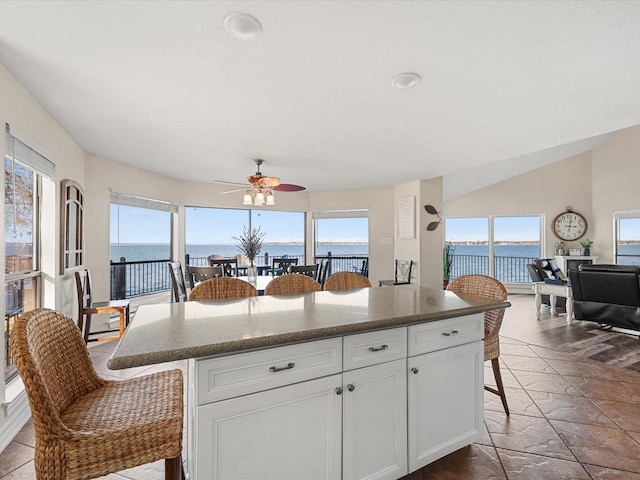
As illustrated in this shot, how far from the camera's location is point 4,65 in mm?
2092

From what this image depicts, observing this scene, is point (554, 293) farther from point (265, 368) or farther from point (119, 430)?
point (119, 430)

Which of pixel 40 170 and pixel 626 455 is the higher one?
pixel 40 170

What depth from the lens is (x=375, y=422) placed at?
1517 mm

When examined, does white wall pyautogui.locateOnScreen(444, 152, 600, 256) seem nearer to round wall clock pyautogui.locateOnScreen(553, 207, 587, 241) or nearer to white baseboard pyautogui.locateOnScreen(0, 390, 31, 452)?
round wall clock pyautogui.locateOnScreen(553, 207, 587, 241)

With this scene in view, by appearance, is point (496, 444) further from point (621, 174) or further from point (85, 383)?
point (621, 174)

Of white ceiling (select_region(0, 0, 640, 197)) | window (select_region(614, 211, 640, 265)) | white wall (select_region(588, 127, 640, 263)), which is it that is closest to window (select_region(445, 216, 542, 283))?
white wall (select_region(588, 127, 640, 263))

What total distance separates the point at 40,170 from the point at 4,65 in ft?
3.07

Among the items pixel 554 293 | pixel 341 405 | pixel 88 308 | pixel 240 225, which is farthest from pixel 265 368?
pixel 240 225

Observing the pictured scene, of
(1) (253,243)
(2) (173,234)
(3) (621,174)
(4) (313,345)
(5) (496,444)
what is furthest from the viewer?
(3) (621,174)

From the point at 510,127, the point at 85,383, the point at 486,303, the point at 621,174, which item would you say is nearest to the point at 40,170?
the point at 85,383

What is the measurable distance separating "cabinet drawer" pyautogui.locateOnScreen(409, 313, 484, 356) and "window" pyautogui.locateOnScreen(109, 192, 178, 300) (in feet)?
14.9

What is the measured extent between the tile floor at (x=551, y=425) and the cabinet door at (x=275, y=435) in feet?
2.33

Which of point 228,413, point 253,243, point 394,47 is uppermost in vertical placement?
point 394,47

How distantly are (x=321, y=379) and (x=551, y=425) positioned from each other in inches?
75.3
